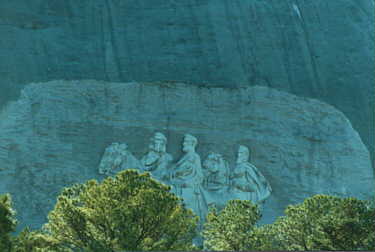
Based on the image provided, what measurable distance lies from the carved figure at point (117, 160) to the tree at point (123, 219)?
6.14 metres

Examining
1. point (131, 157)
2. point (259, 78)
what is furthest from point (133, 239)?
point (259, 78)

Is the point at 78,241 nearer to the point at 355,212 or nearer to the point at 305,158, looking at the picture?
the point at 355,212

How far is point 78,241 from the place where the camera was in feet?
52.0

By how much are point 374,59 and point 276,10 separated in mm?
3546

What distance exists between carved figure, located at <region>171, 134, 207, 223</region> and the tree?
5.95 m

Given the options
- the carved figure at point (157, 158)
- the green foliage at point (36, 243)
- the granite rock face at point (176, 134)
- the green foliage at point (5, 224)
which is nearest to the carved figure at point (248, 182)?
the granite rock face at point (176, 134)

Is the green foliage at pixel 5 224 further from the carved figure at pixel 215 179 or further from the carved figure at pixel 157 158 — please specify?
the carved figure at pixel 215 179

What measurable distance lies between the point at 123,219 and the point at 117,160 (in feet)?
24.1

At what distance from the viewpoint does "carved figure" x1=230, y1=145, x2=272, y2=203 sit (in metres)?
23.0

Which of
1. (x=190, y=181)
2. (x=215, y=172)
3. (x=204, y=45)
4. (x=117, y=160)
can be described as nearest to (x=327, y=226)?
(x=190, y=181)

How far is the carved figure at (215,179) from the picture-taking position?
74.1 feet

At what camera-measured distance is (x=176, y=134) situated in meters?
23.6

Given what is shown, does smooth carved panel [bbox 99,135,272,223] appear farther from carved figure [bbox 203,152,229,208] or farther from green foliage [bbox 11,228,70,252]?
green foliage [bbox 11,228,70,252]

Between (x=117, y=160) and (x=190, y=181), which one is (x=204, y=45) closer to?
(x=190, y=181)
